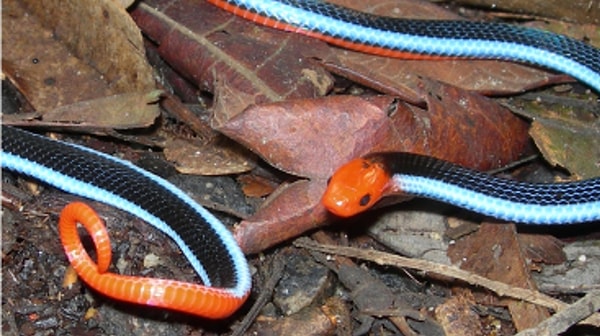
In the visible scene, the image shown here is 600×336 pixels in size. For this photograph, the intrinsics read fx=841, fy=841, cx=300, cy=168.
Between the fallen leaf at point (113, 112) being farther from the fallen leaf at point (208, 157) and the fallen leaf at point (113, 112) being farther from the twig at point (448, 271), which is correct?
the twig at point (448, 271)

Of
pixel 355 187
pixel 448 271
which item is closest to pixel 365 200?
pixel 355 187

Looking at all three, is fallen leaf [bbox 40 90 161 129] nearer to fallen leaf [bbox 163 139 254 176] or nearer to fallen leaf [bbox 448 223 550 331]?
fallen leaf [bbox 163 139 254 176]

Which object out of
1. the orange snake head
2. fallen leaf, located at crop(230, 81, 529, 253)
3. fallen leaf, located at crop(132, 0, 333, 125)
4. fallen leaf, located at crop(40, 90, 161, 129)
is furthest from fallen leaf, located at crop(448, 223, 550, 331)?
fallen leaf, located at crop(40, 90, 161, 129)

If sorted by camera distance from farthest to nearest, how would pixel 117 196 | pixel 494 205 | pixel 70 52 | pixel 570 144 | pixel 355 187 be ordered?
pixel 70 52 < pixel 570 144 < pixel 494 205 < pixel 117 196 < pixel 355 187

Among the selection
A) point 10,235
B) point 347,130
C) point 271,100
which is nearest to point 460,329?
point 347,130

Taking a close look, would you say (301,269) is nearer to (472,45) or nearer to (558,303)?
(558,303)

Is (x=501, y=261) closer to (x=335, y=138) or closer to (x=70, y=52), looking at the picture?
(x=335, y=138)
